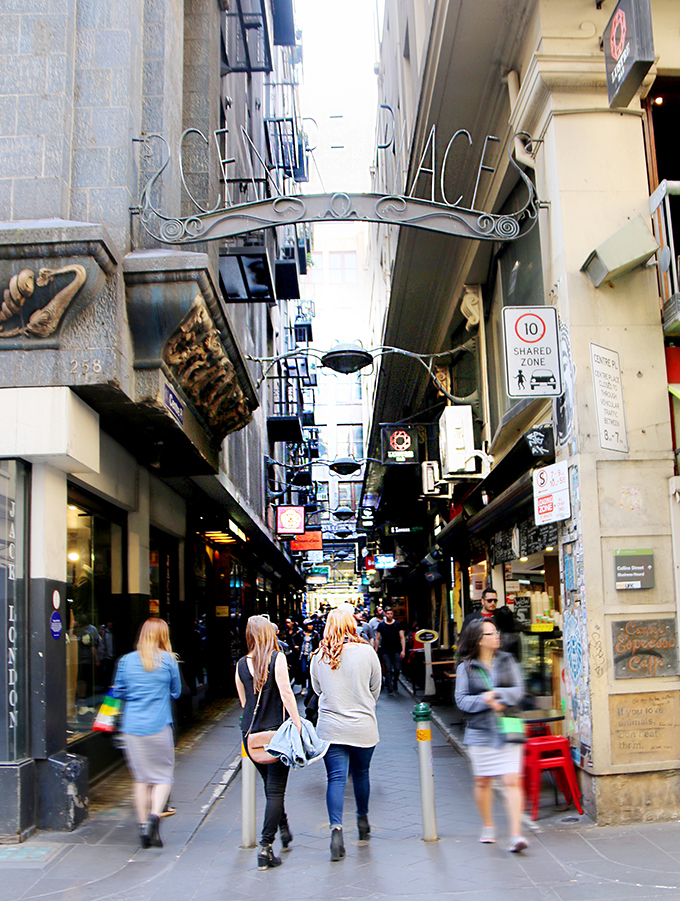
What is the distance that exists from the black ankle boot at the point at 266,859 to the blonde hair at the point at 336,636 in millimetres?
1400

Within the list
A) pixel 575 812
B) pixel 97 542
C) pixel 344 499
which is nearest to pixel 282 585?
pixel 344 499

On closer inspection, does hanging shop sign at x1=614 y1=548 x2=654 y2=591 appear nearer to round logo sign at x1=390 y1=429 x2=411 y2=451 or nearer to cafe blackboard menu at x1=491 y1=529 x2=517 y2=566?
cafe blackboard menu at x1=491 y1=529 x2=517 y2=566

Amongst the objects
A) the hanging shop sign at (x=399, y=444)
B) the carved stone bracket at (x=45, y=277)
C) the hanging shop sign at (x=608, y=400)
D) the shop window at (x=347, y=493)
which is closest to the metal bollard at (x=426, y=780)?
the hanging shop sign at (x=608, y=400)

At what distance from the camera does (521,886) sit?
5.43m

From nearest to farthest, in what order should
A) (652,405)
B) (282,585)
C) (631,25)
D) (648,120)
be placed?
(631,25)
(652,405)
(648,120)
(282,585)

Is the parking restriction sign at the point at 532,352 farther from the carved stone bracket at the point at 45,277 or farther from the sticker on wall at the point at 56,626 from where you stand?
the sticker on wall at the point at 56,626

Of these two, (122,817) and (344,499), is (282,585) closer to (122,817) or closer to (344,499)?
(344,499)

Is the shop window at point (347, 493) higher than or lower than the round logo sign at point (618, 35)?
higher

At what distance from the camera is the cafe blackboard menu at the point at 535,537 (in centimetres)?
905

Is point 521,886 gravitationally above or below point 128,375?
below

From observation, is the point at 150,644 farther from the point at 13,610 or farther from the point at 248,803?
the point at 248,803

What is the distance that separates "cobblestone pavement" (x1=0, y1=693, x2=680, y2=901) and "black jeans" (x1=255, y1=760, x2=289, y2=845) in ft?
0.88

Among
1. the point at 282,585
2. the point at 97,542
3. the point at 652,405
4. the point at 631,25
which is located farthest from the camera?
the point at 282,585

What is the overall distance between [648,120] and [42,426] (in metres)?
6.88
